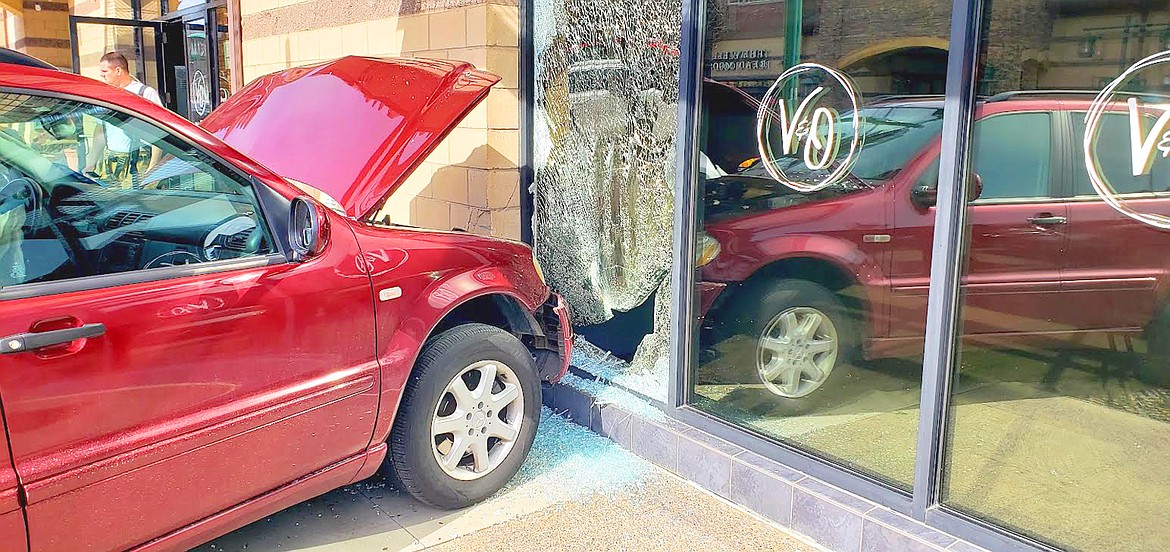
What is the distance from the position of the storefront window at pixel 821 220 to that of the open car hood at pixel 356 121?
120 cm

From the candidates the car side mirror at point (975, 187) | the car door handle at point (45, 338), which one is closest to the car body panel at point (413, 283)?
the car door handle at point (45, 338)

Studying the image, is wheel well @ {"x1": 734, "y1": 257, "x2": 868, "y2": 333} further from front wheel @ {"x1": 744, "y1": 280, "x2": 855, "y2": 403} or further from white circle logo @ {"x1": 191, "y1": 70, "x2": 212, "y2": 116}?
white circle logo @ {"x1": 191, "y1": 70, "x2": 212, "y2": 116}

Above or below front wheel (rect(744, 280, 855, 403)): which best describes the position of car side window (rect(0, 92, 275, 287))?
above

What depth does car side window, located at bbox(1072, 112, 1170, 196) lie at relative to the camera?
2.52 metres

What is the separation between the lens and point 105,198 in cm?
284

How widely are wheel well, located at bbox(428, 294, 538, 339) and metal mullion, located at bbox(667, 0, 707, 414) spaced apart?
0.70m

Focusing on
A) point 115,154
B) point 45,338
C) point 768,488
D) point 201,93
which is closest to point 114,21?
point 201,93

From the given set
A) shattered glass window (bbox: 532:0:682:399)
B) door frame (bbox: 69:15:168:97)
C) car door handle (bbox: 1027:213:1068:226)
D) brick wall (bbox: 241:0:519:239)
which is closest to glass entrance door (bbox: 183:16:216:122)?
door frame (bbox: 69:15:168:97)

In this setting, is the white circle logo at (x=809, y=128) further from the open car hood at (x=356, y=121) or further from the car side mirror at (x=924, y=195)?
the open car hood at (x=356, y=121)

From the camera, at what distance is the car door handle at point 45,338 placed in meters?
2.20

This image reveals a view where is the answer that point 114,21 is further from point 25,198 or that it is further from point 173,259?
point 173,259

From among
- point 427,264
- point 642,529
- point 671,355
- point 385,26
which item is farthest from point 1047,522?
point 385,26

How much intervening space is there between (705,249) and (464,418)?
1.37m

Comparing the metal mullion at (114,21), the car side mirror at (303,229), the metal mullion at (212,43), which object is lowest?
the car side mirror at (303,229)
